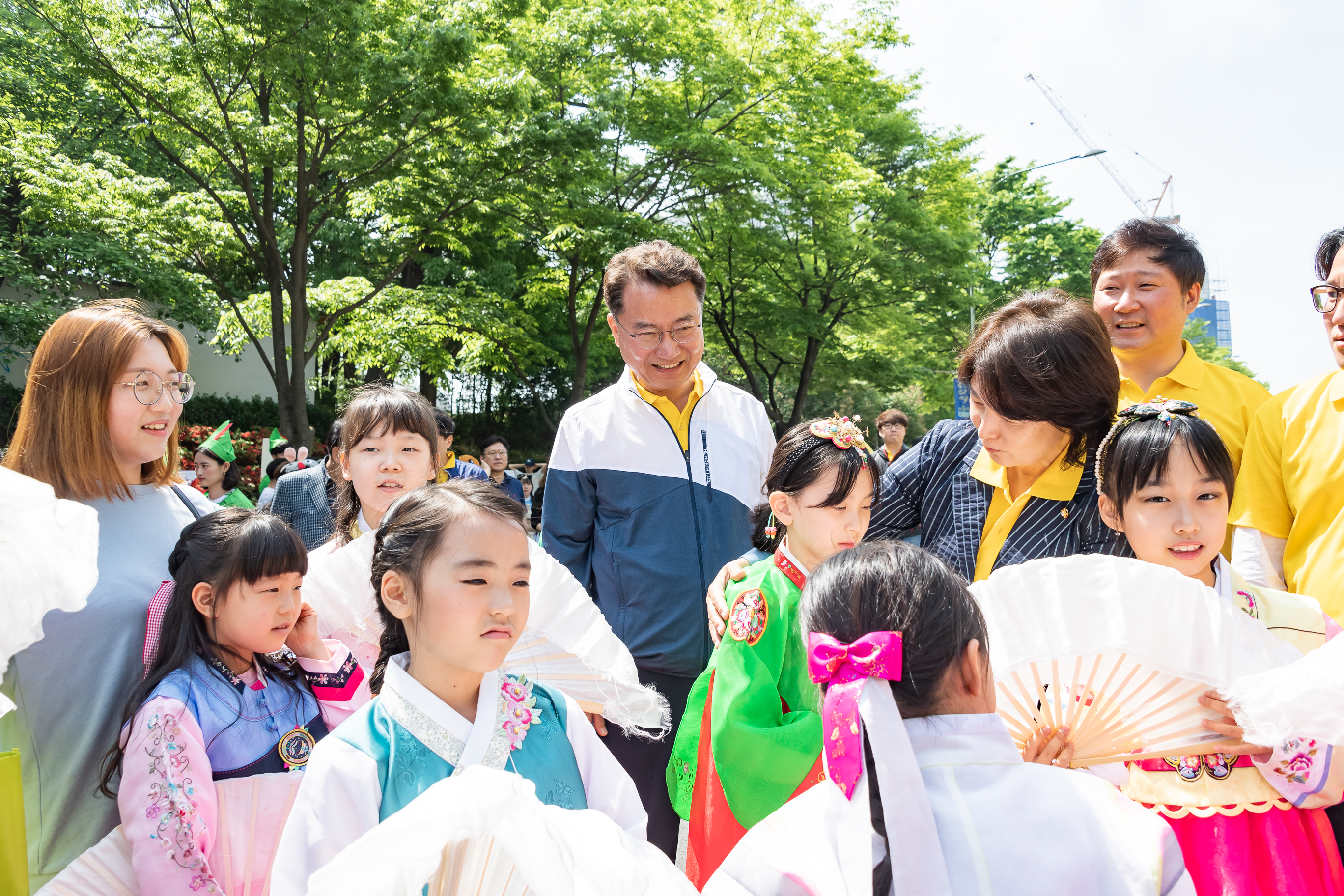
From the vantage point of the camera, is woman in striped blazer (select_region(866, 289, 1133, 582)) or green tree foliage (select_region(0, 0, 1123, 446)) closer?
woman in striped blazer (select_region(866, 289, 1133, 582))

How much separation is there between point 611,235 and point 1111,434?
36.7 ft

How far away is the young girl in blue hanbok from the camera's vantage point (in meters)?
1.60

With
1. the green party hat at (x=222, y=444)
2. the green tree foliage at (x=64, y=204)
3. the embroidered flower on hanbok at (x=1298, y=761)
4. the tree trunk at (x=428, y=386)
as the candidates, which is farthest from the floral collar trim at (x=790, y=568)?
the tree trunk at (x=428, y=386)

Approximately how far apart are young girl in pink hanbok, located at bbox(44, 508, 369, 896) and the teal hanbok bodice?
50 cm

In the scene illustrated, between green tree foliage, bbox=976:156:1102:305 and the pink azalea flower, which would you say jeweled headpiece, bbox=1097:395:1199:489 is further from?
green tree foliage, bbox=976:156:1102:305

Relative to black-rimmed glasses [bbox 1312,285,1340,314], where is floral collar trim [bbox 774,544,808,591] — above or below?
below

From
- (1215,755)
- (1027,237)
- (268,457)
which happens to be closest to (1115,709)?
(1215,755)

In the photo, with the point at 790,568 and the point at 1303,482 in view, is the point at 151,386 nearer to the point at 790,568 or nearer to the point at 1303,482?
the point at 790,568

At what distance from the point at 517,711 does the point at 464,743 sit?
0.39 ft

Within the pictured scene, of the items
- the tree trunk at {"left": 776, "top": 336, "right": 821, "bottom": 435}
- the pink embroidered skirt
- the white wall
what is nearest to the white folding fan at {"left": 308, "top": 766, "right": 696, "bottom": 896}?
the pink embroidered skirt

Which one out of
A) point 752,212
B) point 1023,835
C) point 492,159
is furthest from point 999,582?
point 752,212

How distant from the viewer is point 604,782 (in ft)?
5.75

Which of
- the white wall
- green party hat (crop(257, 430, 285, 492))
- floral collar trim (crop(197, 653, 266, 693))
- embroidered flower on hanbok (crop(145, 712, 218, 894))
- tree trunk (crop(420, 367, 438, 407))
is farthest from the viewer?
the white wall

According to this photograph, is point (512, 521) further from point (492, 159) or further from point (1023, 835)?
point (492, 159)
